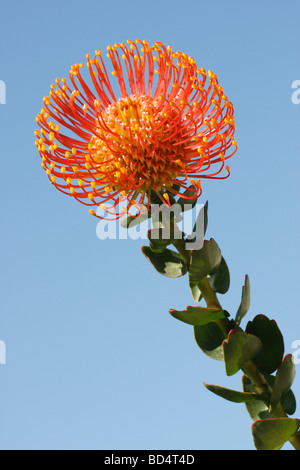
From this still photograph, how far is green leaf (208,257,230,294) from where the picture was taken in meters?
2.32

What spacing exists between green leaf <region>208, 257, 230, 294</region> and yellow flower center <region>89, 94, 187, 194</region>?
18.1 inches

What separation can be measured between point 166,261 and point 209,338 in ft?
1.33

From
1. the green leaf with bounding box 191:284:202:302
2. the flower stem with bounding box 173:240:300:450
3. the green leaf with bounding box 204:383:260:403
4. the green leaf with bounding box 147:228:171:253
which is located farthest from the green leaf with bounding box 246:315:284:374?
the green leaf with bounding box 147:228:171:253

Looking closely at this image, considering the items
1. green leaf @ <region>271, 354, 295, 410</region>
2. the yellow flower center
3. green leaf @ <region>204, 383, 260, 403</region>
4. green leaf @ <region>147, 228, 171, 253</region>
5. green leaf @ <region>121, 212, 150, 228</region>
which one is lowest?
green leaf @ <region>204, 383, 260, 403</region>

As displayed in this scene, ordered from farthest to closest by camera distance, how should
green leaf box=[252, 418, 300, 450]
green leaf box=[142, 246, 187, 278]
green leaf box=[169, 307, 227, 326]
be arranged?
1. green leaf box=[142, 246, 187, 278]
2. green leaf box=[169, 307, 227, 326]
3. green leaf box=[252, 418, 300, 450]

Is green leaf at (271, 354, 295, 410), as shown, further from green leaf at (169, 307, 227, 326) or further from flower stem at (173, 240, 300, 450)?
green leaf at (169, 307, 227, 326)

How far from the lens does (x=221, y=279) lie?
2330 mm

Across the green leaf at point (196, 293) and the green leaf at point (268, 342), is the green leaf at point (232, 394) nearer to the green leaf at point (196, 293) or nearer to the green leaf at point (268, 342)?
the green leaf at point (268, 342)

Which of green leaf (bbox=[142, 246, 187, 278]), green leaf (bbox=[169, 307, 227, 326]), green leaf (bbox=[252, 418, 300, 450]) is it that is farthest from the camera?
green leaf (bbox=[142, 246, 187, 278])

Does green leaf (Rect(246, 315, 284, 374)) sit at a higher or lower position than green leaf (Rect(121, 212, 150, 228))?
lower

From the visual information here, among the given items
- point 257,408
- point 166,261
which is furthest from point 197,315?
point 257,408
